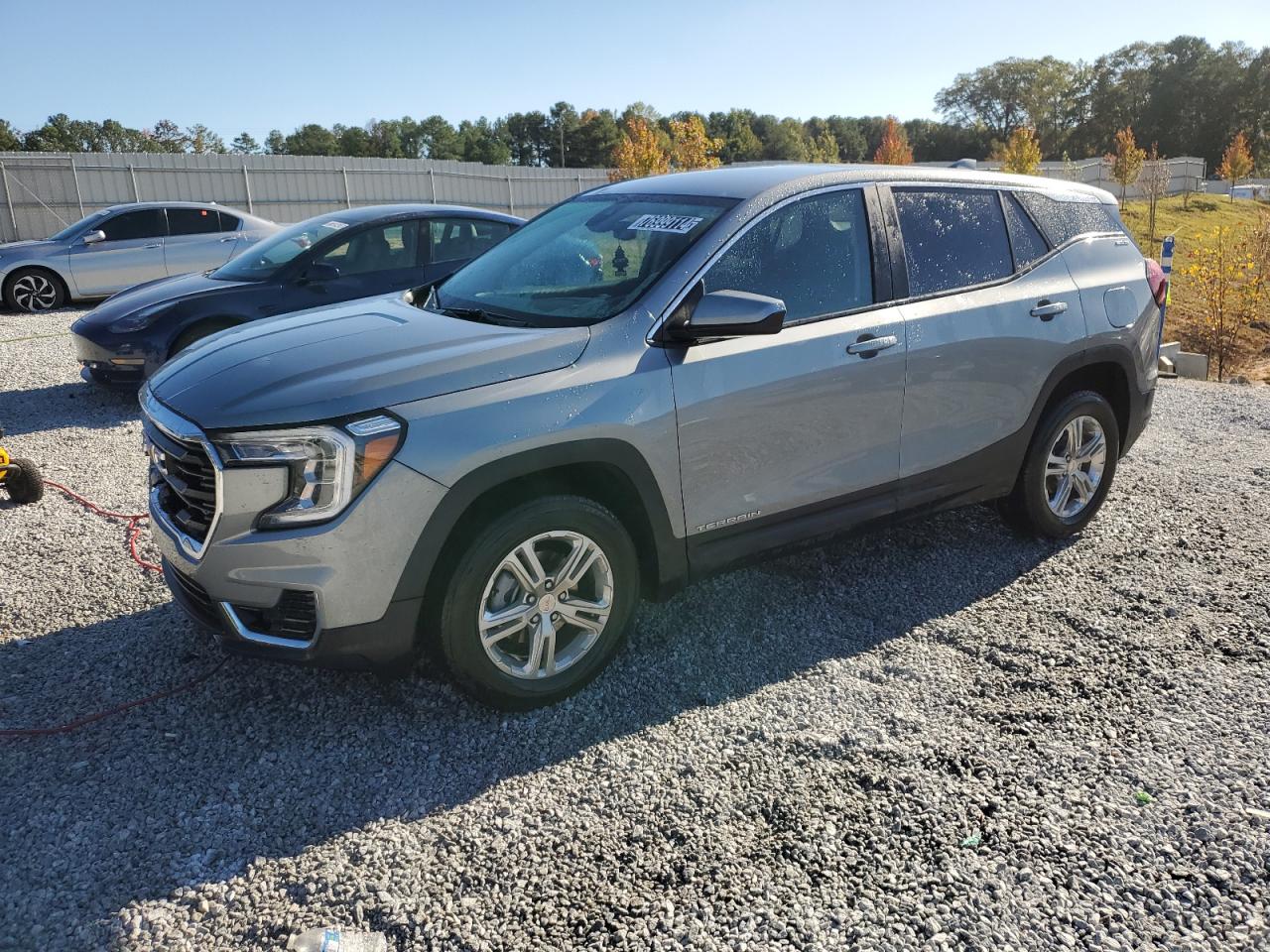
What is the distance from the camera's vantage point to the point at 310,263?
25.9 ft

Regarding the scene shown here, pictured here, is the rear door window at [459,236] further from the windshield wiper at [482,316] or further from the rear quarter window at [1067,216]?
the rear quarter window at [1067,216]

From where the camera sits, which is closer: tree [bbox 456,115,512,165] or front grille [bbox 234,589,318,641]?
front grille [bbox 234,589,318,641]

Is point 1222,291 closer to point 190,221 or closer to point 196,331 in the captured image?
point 196,331

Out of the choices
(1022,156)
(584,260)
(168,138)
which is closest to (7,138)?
(168,138)

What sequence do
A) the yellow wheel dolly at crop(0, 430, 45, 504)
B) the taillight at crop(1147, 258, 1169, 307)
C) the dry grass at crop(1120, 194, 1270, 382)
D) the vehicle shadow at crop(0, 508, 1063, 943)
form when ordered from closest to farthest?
the vehicle shadow at crop(0, 508, 1063, 943) → the taillight at crop(1147, 258, 1169, 307) → the yellow wheel dolly at crop(0, 430, 45, 504) → the dry grass at crop(1120, 194, 1270, 382)

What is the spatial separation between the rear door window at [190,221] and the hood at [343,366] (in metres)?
10.7

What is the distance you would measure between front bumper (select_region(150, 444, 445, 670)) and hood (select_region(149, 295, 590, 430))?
0.24 meters

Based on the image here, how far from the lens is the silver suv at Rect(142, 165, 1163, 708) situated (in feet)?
9.88

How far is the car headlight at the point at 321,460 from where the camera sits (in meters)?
2.94

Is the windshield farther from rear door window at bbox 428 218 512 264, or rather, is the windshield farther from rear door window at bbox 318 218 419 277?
rear door window at bbox 428 218 512 264

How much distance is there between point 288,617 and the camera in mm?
→ 3043

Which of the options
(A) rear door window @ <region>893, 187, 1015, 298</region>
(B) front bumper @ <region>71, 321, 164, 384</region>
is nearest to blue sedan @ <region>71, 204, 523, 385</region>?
(B) front bumper @ <region>71, 321, 164, 384</region>

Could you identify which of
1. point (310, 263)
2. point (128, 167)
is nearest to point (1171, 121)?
point (128, 167)

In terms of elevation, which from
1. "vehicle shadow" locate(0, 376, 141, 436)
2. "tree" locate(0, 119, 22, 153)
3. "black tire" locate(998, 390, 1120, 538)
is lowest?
"black tire" locate(998, 390, 1120, 538)
